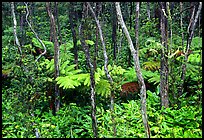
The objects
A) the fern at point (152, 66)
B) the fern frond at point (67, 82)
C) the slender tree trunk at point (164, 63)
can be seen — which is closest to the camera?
the slender tree trunk at point (164, 63)

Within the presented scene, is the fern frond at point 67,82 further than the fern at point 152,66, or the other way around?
the fern at point 152,66

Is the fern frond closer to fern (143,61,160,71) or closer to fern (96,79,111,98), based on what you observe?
fern (96,79,111,98)

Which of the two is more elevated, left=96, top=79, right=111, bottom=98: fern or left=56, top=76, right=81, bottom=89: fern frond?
left=56, top=76, right=81, bottom=89: fern frond

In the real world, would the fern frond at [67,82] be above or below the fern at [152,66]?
below

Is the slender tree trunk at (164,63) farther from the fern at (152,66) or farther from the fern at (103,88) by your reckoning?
the fern at (152,66)

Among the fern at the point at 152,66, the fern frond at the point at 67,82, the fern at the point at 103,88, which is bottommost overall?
the fern at the point at 103,88

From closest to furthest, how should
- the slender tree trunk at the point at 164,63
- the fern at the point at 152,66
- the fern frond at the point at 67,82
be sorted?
the slender tree trunk at the point at 164,63
the fern frond at the point at 67,82
the fern at the point at 152,66

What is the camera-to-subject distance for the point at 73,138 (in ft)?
16.0

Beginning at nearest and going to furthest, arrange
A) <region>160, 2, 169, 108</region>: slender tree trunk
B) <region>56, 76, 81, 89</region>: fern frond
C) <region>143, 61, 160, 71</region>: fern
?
1. <region>160, 2, 169, 108</region>: slender tree trunk
2. <region>56, 76, 81, 89</region>: fern frond
3. <region>143, 61, 160, 71</region>: fern

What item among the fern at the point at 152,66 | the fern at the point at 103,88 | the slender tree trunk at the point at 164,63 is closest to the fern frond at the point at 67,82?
the fern at the point at 103,88

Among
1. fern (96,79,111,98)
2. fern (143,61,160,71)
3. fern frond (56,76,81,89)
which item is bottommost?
fern (96,79,111,98)

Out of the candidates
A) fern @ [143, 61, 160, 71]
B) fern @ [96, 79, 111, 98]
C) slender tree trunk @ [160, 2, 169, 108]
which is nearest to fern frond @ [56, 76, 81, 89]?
fern @ [96, 79, 111, 98]

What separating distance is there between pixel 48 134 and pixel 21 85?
978mm

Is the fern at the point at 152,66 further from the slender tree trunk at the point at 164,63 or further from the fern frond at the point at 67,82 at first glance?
the fern frond at the point at 67,82
